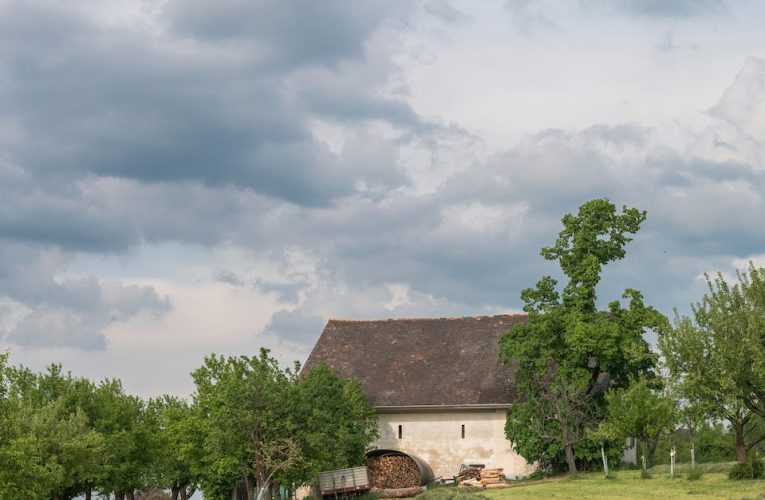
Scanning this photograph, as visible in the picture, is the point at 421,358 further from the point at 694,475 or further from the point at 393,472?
the point at 694,475

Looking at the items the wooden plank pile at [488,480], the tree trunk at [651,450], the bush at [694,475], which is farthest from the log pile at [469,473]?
the bush at [694,475]

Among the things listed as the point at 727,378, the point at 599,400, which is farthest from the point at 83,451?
the point at 727,378

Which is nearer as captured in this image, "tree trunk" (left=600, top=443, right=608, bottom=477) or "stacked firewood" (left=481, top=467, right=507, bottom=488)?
"tree trunk" (left=600, top=443, right=608, bottom=477)

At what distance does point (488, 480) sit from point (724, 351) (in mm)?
16678

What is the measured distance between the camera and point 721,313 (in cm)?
4416

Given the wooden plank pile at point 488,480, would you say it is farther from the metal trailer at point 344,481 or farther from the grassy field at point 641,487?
the metal trailer at point 344,481

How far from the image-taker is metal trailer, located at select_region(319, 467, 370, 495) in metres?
53.3

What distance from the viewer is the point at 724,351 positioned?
140 feet

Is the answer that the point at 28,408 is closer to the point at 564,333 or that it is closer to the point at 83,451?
the point at 83,451

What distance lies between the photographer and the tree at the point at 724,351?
4209cm

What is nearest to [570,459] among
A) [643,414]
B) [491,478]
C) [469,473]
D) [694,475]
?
[491,478]

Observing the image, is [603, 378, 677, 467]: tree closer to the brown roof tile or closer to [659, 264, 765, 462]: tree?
[659, 264, 765, 462]: tree

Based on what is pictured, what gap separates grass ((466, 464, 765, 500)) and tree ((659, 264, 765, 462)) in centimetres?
308

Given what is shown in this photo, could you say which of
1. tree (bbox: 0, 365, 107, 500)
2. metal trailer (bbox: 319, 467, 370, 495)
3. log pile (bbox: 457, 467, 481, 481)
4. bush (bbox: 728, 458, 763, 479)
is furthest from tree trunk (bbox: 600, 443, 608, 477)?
tree (bbox: 0, 365, 107, 500)
